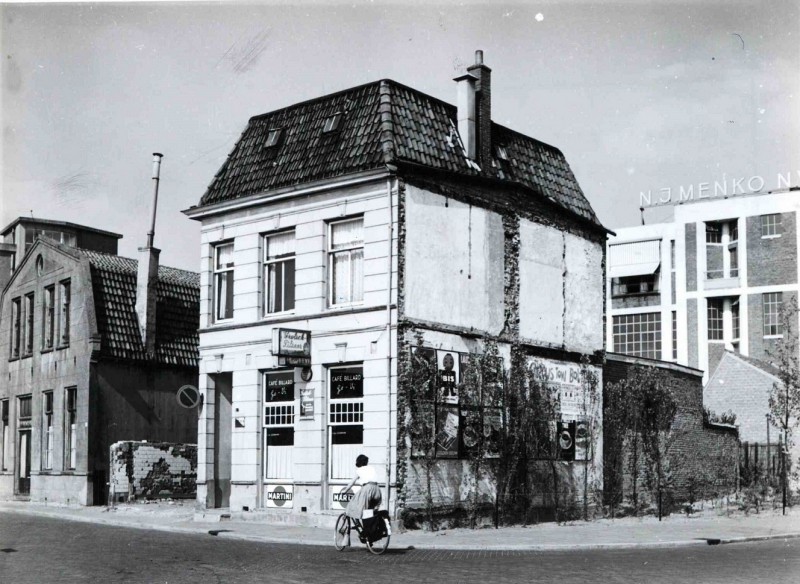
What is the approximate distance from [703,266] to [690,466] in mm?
32171

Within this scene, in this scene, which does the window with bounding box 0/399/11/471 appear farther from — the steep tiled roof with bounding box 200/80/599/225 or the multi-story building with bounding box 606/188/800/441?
the multi-story building with bounding box 606/188/800/441

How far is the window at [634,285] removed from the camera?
67.8 meters

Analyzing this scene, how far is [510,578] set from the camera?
1412 centimetres

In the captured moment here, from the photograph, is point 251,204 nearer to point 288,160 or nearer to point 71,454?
point 288,160

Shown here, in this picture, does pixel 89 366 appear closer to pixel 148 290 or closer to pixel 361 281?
pixel 148 290

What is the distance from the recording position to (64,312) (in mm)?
35156

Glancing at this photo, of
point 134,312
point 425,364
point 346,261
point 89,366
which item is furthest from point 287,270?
point 134,312

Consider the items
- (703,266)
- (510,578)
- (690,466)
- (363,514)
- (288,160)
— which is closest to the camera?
(510,578)

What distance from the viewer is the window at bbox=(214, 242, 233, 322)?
27375mm

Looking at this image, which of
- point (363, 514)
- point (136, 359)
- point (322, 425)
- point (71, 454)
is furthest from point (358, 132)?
point (71, 454)

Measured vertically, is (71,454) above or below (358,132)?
below

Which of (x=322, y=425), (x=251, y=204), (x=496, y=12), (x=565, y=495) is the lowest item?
(x=565, y=495)

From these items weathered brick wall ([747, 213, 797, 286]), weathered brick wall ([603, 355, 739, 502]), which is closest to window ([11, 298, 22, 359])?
weathered brick wall ([603, 355, 739, 502])

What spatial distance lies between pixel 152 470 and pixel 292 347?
9.47 meters
